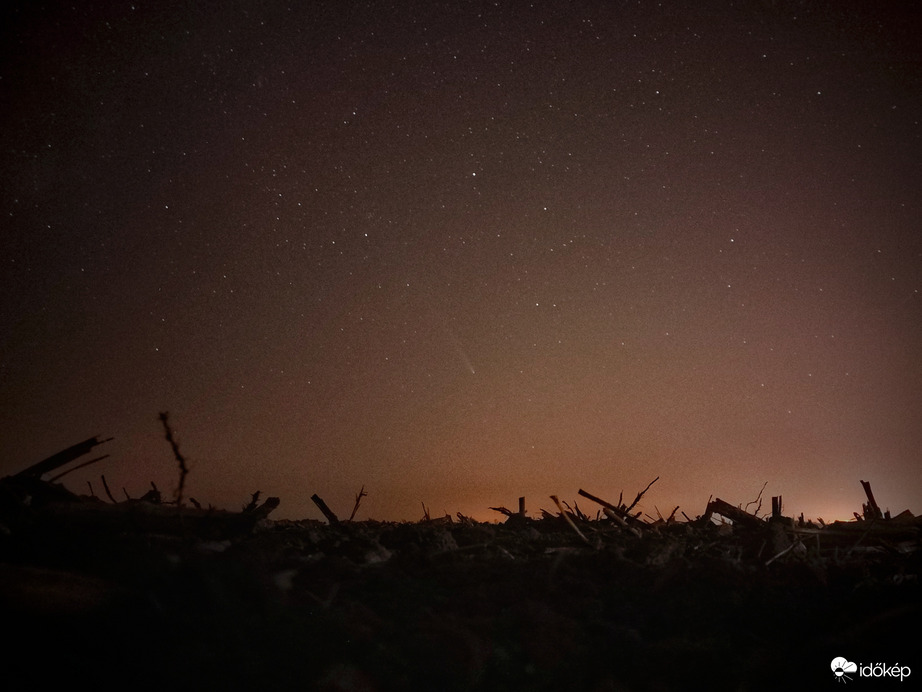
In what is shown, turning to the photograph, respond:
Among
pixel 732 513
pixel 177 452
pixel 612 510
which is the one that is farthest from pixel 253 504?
pixel 732 513

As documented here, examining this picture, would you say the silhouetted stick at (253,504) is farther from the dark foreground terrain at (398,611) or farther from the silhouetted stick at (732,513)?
the silhouetted stick at (732,513)

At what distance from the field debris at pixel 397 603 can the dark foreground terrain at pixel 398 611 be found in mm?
19

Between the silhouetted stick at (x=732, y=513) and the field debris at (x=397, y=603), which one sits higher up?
the silhouetted stick at (x=732, y=513)

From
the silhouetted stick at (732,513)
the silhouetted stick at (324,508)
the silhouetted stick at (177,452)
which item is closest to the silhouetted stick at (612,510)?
the silhouetted stick at (732,513)

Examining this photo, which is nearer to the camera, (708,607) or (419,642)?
(419,642)

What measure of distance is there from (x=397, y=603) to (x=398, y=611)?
0.41 feet

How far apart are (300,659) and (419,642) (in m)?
1.09

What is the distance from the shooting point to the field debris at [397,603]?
397 cm

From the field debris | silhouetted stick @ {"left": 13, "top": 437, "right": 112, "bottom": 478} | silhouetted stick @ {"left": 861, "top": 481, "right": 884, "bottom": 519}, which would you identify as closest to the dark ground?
the field debris

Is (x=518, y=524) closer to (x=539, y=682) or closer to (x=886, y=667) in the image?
(x=539, y=682)

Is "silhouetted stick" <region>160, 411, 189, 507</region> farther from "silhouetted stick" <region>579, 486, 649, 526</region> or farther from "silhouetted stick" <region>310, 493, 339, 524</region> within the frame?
"silhouetted stick" <region>579, 486, 649, 526</region>

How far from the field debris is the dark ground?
0.02 m

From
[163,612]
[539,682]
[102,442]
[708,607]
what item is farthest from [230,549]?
[708,607]

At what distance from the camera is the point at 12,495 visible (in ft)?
17.3
